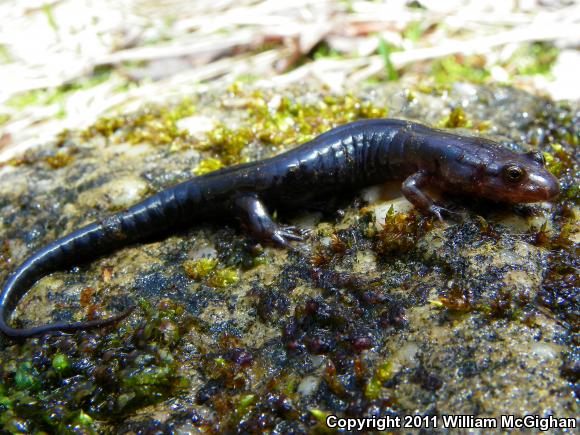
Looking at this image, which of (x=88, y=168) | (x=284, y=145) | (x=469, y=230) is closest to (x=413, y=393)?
(x=469, y=230)

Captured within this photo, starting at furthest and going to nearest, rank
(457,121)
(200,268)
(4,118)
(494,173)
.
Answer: (4,118)
(457,121)
(200,268)
(494,173)

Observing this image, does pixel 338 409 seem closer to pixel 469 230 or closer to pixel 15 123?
pixel 469 230

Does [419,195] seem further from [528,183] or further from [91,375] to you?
[91,375]

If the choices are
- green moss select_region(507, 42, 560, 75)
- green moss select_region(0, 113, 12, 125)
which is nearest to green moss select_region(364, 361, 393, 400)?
green moss select_region(507, 42, 560, 75)

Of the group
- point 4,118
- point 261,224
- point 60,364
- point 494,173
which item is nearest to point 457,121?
point 494,173

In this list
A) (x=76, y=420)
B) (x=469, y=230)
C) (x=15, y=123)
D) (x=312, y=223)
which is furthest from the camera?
(x=15, y=123)

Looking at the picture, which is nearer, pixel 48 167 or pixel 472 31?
pixel 48 167

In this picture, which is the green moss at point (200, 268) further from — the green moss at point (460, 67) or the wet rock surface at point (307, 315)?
the green moss at point (460, 67)
